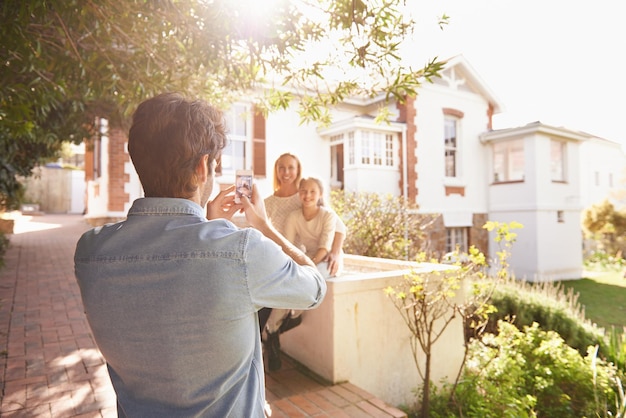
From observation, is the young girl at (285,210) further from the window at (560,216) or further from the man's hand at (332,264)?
the window at (560,216)

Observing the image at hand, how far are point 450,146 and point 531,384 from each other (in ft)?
35.7

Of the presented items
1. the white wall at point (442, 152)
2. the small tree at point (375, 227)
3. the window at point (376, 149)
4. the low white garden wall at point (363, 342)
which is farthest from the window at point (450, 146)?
the low white garden wall at point (363, 342)

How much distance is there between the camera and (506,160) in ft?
55.6

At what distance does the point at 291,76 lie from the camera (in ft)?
11.2

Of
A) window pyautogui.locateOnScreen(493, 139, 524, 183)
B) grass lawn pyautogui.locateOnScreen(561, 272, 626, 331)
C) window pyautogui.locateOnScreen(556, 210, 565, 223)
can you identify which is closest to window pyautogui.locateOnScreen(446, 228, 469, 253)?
window pyautogui.locateOnScreen(493, 139, 524, 183)

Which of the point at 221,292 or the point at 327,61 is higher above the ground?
the point at 327,61

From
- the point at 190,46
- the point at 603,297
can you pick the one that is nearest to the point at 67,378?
the point at 190,46

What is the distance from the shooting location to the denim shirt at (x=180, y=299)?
1.02m

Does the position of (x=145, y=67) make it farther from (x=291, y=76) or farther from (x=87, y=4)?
(x=291, y=76)

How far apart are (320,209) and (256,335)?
2.50 meters

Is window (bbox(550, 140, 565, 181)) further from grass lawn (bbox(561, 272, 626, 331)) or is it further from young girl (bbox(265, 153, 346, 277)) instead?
young girl (bbox(265, 153, 346, 277))

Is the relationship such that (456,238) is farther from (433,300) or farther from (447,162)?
(433,300)

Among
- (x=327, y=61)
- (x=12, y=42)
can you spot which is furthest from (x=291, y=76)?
(x=12, y=42)

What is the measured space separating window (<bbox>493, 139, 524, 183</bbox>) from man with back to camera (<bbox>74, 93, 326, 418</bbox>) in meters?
16.1
